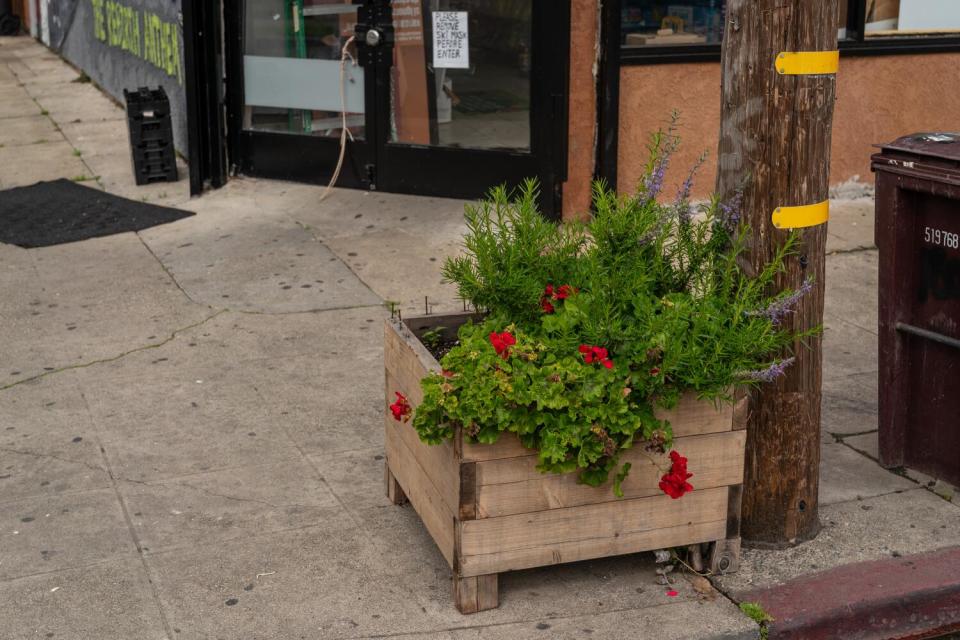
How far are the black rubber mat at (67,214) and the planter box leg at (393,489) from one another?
436cm

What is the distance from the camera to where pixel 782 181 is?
14.4ft

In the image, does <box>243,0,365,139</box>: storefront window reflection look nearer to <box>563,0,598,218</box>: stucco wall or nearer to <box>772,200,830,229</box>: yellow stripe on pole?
<box>563,0,598,218</box>: stucco wall

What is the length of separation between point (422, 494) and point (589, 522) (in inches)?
25.3

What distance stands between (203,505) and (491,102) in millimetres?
4435

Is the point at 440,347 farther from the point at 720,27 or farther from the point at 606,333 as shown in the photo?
the point at 720,27

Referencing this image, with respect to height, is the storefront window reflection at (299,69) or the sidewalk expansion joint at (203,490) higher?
the storefront window reflection at (299,69)

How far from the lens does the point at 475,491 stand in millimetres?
4109

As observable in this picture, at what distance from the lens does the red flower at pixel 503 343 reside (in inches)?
162

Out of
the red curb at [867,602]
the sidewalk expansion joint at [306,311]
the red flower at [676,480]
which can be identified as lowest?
the red curb at [867,602]

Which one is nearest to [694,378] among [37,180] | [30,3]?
[37,180]

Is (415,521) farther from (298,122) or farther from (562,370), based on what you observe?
(298,122)

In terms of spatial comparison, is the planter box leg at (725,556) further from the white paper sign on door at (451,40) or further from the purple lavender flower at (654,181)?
the white paper sign on door at (451,40)

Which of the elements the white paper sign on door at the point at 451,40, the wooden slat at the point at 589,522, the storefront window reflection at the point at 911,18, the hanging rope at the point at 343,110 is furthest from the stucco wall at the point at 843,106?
the wooden slat at the point at 589,522

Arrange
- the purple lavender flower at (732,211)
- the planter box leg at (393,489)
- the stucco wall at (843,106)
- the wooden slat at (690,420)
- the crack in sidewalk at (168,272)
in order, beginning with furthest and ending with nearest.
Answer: the stucco wall at (843,106)
the crack in sidewalk at (168,272)
the planter box leg at (393,489)
the purple lavender flower at (732,211)
the wooden slat at (690,420)
